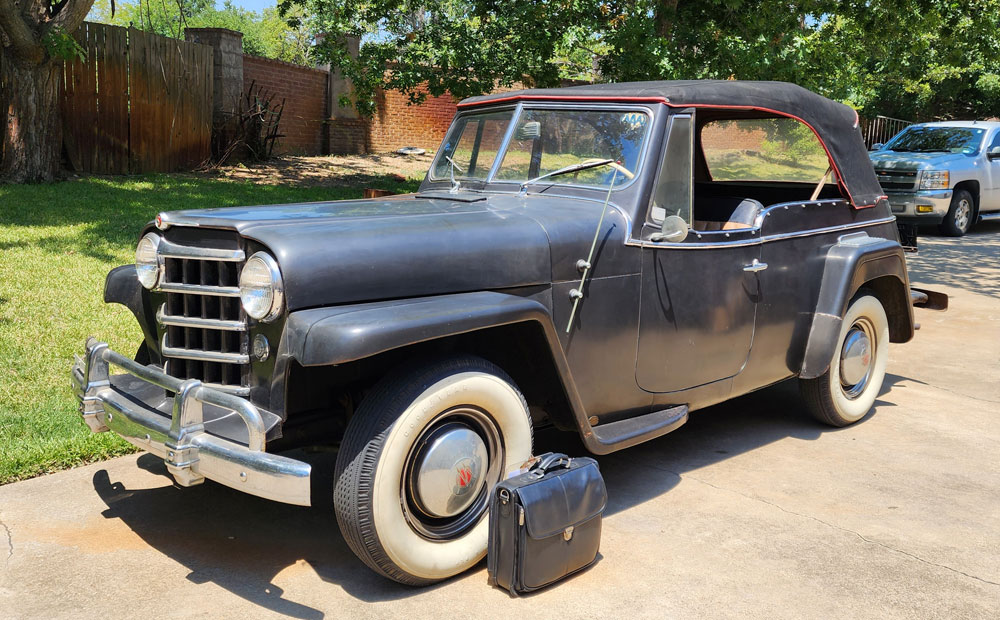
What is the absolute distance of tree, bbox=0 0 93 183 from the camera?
34.5 ft

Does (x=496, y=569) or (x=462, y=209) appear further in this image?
(x=462, y=209)

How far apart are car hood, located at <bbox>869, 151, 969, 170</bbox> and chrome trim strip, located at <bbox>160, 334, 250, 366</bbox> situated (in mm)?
12562

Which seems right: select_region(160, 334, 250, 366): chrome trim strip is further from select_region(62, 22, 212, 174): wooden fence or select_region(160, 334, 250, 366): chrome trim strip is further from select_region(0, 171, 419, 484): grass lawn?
select_region(62, 22, 212, 174): wooden fence

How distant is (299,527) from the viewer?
3.68 meters

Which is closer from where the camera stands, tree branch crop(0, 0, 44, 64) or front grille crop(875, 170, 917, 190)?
tree branch crop(0, 0, 44, 64)

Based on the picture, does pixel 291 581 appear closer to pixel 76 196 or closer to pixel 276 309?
pixel 276 309

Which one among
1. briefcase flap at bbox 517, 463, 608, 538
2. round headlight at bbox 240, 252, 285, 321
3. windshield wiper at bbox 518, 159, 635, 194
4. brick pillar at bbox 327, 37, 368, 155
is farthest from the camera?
brick pillar at bbox 327, 37, 368, 155

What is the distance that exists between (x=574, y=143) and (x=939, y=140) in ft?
41.2

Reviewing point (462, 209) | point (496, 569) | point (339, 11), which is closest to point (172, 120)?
point (339, 11)

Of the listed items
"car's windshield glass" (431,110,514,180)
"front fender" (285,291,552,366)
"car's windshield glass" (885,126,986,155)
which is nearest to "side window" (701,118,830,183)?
"car's windshield glass" (431,110,514,180)

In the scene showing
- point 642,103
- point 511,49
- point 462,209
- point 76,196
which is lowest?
point 76,196

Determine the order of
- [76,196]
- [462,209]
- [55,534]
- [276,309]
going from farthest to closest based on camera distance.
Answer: [76,196] → [462,209] → [55,534] → [276,309]

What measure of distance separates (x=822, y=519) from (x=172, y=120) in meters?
12.3

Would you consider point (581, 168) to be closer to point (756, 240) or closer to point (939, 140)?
point (756, 240)
